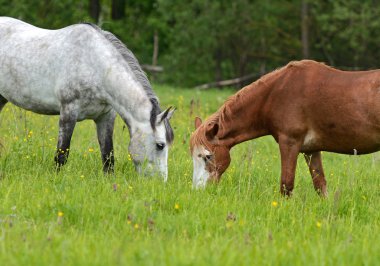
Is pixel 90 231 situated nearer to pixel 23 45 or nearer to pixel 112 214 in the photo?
pixel 112 214

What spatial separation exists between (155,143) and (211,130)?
0.66 metres

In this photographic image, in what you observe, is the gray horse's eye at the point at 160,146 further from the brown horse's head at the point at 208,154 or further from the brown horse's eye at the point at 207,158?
the brown horse's eye at the point at 207,158

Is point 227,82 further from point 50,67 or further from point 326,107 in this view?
point 326,107

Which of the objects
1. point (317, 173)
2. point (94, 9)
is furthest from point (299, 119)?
point (94, 9)

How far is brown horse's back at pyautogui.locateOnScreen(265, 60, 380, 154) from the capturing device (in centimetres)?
637

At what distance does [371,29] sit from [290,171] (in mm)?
24105

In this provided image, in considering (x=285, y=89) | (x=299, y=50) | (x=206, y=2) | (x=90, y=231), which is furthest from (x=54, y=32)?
(x=299, y=50)

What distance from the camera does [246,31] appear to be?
30.7m

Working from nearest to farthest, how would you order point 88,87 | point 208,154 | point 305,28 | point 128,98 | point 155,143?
point 208,154 < point 155,143 < point 128,98 < point 88,87 < point 305,28

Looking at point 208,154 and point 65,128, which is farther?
point 65,128

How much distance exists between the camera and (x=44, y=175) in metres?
6.82

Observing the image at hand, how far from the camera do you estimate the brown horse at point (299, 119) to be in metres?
6.42

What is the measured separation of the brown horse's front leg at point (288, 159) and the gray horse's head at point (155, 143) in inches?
50.6

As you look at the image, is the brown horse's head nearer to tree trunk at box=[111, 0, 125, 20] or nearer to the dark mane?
the dark mane
